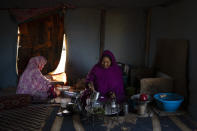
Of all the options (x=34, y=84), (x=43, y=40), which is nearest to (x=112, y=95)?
(x=34, y=84)

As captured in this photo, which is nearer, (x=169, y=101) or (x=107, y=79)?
(x=169, y=101)

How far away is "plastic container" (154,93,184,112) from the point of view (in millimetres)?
4043

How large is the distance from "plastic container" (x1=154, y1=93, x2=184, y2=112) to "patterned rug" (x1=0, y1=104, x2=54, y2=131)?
6.92 ft

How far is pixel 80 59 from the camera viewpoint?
6.08 m

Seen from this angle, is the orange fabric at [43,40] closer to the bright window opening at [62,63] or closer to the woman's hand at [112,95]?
the bright window opening at [62,63]

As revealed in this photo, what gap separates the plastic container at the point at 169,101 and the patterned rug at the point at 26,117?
2110 mm

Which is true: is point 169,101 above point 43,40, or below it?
below

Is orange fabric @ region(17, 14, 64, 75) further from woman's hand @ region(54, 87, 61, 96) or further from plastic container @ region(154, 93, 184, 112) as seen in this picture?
plastic container @ region(154, 93, 184, 112)

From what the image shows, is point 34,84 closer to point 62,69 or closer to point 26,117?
point 26,117

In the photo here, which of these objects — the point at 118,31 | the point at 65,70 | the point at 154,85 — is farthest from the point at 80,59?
the point at 154,85

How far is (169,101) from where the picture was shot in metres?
4.03

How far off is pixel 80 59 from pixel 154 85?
229 cm

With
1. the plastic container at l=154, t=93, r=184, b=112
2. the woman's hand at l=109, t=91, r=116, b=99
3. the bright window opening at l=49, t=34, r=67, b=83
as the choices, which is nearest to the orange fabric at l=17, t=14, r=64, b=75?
the bright window opening at l=49, t=34, r=67, b=83

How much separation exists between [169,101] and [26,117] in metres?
2.60
